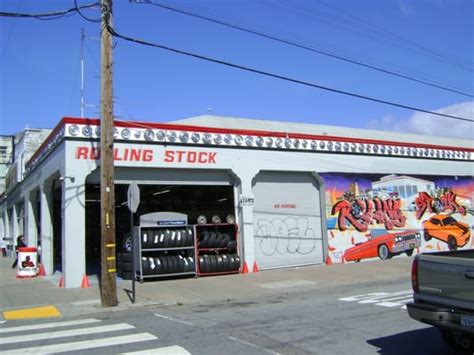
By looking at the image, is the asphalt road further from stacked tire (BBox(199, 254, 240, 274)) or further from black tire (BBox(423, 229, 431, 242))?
black tire (BBox(423, 229, 431, 242))

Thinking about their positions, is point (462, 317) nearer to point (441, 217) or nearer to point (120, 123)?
point (120, 123)

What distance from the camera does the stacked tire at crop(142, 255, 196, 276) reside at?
18062mm

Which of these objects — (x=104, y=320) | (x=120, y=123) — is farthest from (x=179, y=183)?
(x=104, y=320)

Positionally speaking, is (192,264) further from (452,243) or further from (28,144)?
(28,144)

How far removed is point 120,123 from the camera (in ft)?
59.1

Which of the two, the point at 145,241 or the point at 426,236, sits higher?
the point at 145,241

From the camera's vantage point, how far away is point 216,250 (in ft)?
64.6

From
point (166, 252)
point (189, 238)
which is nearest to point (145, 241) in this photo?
point (166, 252)

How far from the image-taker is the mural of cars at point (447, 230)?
26.5 m

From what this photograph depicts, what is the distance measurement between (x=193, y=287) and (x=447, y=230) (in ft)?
54.1

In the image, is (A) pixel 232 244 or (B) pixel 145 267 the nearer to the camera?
(B) pixel 145 267

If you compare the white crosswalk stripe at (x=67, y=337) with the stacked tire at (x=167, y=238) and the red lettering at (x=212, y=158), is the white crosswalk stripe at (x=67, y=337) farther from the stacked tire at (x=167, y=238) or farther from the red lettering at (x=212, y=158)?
the red lettering at (x=212, y=158)

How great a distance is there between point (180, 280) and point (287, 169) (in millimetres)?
6515

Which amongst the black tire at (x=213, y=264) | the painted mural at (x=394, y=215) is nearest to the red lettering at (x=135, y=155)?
the black tire at (x=213, y=264)
